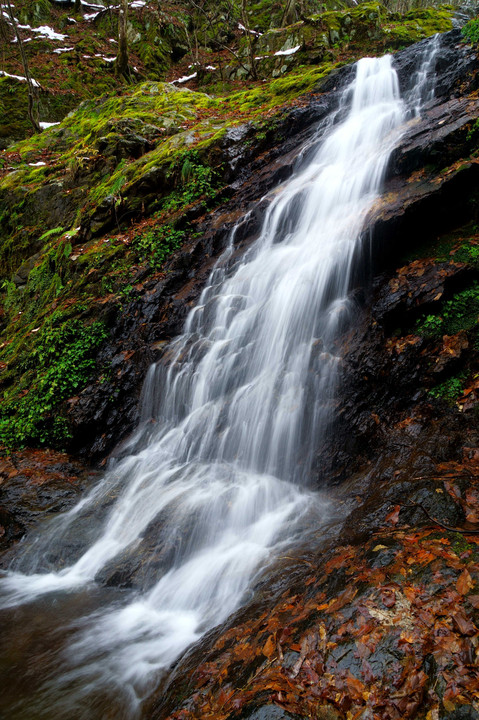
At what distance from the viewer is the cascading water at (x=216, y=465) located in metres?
3.58

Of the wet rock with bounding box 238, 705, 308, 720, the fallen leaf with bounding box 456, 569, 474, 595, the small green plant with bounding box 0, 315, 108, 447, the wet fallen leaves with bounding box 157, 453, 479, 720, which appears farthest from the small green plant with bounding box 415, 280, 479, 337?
the small green plant with bounding box 0, 315, 108, 447

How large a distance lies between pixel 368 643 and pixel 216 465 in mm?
3651

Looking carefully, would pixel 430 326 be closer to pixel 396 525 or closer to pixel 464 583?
pixel 396 525

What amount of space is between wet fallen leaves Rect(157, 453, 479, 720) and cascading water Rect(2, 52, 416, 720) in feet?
3.06

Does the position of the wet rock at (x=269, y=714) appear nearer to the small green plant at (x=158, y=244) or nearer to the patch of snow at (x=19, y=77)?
the small green plant at (x=158, y=244)

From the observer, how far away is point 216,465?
5617mm

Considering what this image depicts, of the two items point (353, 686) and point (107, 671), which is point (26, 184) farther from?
point (353, 686)

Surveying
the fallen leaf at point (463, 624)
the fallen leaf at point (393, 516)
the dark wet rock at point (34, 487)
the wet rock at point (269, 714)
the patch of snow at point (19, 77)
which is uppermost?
the patch of snow at point (19, 77)

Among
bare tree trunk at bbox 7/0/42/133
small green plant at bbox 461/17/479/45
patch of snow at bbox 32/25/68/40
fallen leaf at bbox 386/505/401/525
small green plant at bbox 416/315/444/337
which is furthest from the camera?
patch of snow at bbox 32/25/68/40

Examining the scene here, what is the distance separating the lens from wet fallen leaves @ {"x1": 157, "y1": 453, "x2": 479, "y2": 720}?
6.08ft

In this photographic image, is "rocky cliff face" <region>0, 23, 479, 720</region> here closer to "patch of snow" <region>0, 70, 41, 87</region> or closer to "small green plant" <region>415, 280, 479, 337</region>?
"small green plant" <region>415, 280, 479, 337</region>

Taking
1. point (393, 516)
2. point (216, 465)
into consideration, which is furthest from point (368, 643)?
point (216, 465)

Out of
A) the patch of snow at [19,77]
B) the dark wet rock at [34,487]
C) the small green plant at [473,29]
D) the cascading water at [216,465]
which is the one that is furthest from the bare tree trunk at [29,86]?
the dark wet rock at [34,487]

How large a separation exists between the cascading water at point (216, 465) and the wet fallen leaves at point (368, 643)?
932mm
